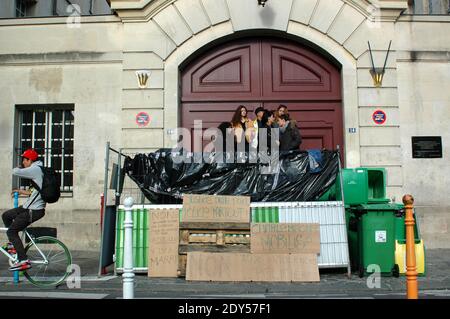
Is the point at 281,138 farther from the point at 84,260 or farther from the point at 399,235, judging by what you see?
the point at 84,260

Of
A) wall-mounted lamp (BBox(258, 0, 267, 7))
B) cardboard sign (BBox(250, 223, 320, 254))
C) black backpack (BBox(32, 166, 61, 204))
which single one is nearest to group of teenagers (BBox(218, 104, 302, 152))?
A: cardboard sign (BBox(250, 223, 320, 254))

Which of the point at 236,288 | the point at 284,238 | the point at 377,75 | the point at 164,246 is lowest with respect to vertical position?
the point at 236,288

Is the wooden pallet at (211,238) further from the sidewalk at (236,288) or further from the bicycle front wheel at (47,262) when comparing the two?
the bicycle front wheel at (47,262)

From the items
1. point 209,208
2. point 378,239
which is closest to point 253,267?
point 209,208

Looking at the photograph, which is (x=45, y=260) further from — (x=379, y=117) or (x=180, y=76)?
(x=379, y=117)

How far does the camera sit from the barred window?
42.3 ft

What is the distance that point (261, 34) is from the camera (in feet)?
42.5

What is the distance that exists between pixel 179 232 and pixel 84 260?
128 inches

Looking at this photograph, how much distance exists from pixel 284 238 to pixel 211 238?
47.1 inches

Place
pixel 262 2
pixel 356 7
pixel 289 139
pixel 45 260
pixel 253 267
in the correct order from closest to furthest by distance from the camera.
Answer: pixel 45 260 < pixel 253 267 < pixel 289 139 < pixel 262 2 < pixel 356 7

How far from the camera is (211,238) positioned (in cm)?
839

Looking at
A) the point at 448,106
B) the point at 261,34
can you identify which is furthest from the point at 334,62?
the point at 448,106

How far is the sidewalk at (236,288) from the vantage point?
7.07m

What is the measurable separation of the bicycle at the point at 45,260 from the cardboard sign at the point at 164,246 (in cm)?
135
